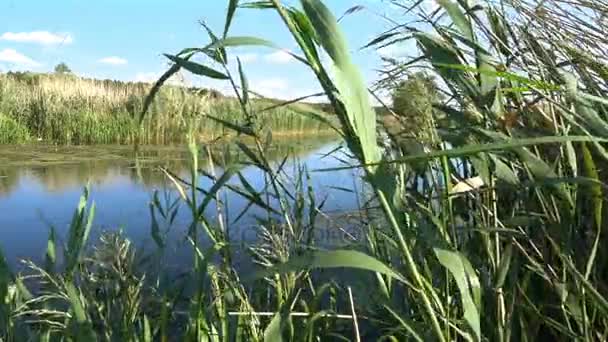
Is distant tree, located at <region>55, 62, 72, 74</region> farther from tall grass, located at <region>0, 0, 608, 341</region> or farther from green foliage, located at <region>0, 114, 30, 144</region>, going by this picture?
tall grass, located at <region>0, 0, 608, 341</region>

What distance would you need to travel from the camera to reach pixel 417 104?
107cm

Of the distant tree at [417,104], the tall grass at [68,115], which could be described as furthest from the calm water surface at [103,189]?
the tall grass at [68,115]

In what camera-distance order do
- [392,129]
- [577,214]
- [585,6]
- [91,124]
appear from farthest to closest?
[91,124] < [392,129] < [585,6] < [577,214]

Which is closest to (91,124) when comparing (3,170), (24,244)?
Answer: (3,170)

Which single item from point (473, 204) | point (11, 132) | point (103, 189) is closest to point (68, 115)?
point (11, 132)

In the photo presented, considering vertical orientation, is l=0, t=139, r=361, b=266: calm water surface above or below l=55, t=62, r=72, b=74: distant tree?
below

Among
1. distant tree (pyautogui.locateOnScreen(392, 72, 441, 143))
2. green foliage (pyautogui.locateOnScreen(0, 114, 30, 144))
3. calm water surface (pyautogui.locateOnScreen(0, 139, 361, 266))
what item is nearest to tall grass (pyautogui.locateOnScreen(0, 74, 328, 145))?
green foliage (pyautogui.locateOnScreen(0, 114, 30, 144))

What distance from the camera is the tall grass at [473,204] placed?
2.46 ft

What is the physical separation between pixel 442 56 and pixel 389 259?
40 cm

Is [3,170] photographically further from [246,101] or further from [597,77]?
[597,77]

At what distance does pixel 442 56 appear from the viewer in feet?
3.22

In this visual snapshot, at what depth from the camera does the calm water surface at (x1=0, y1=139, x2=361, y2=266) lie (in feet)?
8.20

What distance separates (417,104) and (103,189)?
15.7ft

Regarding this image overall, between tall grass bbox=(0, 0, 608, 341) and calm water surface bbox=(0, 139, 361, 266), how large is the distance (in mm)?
339
